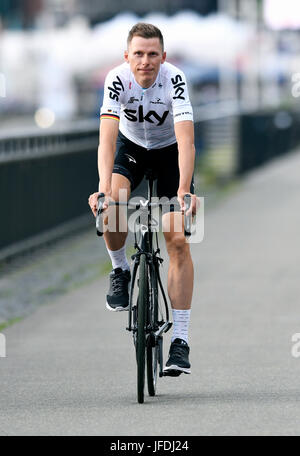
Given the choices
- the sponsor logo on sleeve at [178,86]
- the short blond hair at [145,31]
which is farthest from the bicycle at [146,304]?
the short blond hair at [145,31]

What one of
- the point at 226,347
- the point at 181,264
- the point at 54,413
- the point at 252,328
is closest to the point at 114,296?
the point at 181,264

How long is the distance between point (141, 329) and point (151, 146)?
3.70 feet

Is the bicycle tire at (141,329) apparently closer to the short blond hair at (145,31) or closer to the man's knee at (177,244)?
the man's knee at (177,244)

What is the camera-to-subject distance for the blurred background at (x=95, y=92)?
557 inches

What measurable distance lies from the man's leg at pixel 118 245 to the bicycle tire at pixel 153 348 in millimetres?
389

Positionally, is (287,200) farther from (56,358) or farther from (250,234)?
(56,358)

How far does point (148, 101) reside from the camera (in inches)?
285

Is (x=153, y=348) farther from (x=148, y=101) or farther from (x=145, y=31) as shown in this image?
(x=145, y=31)

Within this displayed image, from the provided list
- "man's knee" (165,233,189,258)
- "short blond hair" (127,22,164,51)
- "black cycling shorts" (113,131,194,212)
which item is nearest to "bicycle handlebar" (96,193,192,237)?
"man's knee" (165,233,189,258)

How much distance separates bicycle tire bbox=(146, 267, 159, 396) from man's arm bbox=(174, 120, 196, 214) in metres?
0.52

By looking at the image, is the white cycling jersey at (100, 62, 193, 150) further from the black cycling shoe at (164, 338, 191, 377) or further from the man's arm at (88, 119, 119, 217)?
the black cycling shoe at (164, 338, 191, 377)

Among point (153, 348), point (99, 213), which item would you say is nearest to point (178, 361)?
point (153, 348)

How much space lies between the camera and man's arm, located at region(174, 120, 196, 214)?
6.99 meters

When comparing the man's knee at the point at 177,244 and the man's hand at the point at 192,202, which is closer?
the man's hand at the point at 192,202
